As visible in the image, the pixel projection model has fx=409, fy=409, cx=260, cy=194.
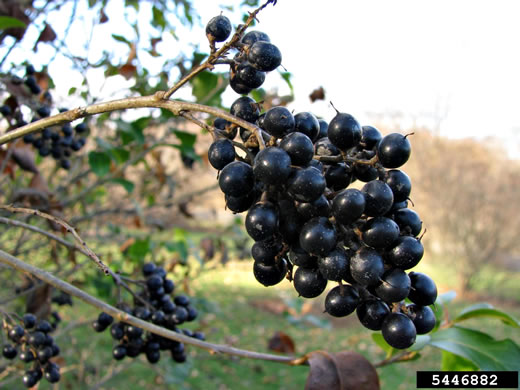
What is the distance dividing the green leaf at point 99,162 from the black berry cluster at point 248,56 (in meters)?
1.55

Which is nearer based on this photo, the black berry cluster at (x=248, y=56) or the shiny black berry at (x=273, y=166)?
the shiny black berry at (x=273, y=166)

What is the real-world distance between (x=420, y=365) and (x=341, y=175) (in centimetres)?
644

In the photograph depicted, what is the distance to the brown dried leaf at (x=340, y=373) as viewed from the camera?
1230 mm

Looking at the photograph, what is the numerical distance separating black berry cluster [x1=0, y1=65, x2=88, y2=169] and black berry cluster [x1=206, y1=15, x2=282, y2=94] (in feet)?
3.78

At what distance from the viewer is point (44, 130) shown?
187 cm

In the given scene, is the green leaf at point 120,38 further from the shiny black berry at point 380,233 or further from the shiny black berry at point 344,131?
the shiny black berry at point 380,233

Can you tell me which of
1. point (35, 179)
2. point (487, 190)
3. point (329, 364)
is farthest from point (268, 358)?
point (487, 190)

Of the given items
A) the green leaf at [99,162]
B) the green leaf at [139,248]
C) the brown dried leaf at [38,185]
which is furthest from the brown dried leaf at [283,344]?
the brown dried leaf at [38,185]

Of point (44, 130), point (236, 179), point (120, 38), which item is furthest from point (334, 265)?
point (120, 38)

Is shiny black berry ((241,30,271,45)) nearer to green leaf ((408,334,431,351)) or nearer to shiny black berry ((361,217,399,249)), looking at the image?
shiny black berry ((361,217,399,249))

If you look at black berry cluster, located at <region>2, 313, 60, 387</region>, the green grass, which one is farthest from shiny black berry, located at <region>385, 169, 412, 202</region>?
the green grass

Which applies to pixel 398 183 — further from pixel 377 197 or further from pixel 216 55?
pixel 216 55

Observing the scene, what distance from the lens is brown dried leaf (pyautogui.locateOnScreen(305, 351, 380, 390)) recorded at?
4.04 feet

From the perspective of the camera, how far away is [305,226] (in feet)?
2.87
